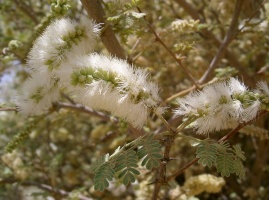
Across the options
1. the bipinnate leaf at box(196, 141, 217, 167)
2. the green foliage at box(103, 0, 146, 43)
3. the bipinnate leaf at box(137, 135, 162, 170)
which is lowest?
the bipinnate leaf at box(196, 141, 217, 167)

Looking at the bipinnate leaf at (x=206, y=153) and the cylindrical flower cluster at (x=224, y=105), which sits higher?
the cylindrical flower cluster at (x=224, y=105)

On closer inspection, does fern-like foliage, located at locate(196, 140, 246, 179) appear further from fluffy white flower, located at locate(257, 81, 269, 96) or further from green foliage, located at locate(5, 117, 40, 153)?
green foliage, located at locate(5, 117, 40, 153)

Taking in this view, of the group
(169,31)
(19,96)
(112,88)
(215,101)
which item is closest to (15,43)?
(19,96)

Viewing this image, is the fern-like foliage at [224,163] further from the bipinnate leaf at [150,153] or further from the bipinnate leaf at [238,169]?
the bipinnate leaf at [150,153]

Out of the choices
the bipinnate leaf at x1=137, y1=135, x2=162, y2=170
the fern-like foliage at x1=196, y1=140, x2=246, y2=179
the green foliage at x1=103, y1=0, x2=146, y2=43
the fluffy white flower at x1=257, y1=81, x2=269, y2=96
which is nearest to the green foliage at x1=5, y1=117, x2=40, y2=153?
the green foliage at x1=103, y1=0, x2=146, y2=43

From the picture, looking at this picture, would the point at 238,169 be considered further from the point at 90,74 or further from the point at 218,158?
the point at 90,74

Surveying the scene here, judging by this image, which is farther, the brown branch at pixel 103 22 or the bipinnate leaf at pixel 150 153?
the brown branch at pixel 103 22

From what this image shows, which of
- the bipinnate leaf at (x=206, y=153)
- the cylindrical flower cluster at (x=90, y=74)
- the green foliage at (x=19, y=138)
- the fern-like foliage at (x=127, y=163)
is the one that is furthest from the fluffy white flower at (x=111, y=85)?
the green foliage at (x=19, y=138)
